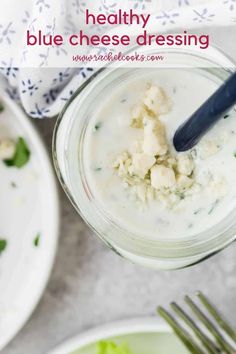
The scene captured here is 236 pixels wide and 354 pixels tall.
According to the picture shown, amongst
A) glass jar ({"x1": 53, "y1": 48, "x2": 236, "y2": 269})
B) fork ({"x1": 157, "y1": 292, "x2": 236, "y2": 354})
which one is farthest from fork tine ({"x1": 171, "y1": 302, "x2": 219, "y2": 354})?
glass jar ({"x1": 53, "y1": 48, "x2": 236, "y2": 269})

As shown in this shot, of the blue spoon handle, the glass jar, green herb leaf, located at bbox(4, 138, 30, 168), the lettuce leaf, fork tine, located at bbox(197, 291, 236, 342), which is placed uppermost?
the blue spoon handle

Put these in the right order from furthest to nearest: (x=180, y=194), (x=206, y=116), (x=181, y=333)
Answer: (x=181, y=333) < (x=180, y=194) < (x=206, y=116)

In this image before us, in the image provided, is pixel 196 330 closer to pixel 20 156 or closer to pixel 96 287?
pixel 96 287

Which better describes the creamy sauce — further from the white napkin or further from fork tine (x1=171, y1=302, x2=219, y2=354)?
fork tine (x1=171, y1=302, x2=219, y2=354)

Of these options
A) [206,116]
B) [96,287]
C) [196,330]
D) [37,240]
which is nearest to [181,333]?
[196,330]

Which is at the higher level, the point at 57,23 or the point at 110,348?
the point at 57,23

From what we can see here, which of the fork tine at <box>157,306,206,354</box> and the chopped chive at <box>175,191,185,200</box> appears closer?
the chopped chive at <box>175,191,185,200</box>

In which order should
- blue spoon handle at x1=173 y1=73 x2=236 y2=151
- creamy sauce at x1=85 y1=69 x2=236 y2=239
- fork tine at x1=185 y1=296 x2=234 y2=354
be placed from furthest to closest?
fork tine at x1=185 y1=296 x2=234 y2=354 → creamy sauce at x1=85 y1=69 x2=236 y2=239 → blue spoon handle at x1=173 y1=73 x2=236 y2=151
